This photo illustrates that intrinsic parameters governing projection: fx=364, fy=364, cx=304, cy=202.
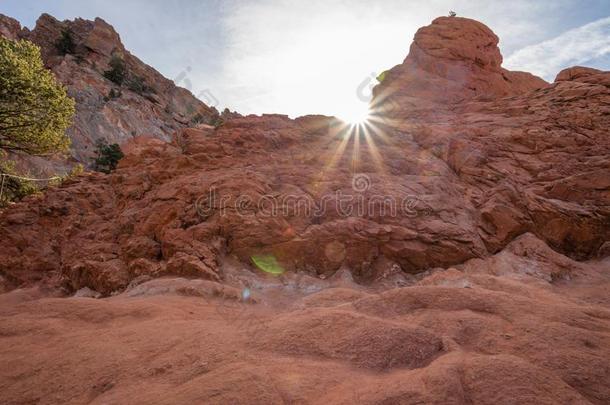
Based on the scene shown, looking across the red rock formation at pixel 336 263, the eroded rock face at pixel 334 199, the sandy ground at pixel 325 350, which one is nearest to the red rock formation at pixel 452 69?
the red rock formation at pixel 336 263

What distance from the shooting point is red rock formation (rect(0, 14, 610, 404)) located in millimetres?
3637

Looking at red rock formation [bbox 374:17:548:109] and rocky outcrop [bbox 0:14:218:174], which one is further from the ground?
rocky outcrop [bbox 0:14:218:174]

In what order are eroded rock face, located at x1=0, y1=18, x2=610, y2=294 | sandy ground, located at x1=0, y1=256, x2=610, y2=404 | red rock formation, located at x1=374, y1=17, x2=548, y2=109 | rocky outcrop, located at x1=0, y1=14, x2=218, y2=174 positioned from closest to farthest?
sandy ground, located at x1=0, y1=256, x2=610, y2=404 → eroded rock face, located at x1=0, y1=18, x2=610, y2=294 → red rock formation, located at x1=374, y1=17, x2=548, y2=109 → rocky outcrop, located at x1=0, y1=14, x2=218, y2=174

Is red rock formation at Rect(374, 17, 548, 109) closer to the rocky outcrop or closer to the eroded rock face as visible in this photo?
the eroded rock face

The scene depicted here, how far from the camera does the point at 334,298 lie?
6.86 m

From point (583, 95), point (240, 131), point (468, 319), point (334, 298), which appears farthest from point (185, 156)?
point (583, 95)

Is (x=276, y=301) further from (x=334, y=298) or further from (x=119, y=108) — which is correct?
(x=119, y=108)

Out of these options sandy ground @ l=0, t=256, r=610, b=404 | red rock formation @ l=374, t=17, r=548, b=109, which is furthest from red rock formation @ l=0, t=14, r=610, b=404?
red rock formation @ l=374, t=17, r=548, b=109

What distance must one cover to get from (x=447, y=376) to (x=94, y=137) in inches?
1766

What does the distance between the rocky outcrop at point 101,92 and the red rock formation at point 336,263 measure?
83.2ft

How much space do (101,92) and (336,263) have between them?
4812 centimetres

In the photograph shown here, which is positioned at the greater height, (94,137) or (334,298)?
(94,137)

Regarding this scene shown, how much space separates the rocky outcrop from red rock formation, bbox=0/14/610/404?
25.3 metres

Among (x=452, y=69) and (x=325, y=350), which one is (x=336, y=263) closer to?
(x=325, y=350)
